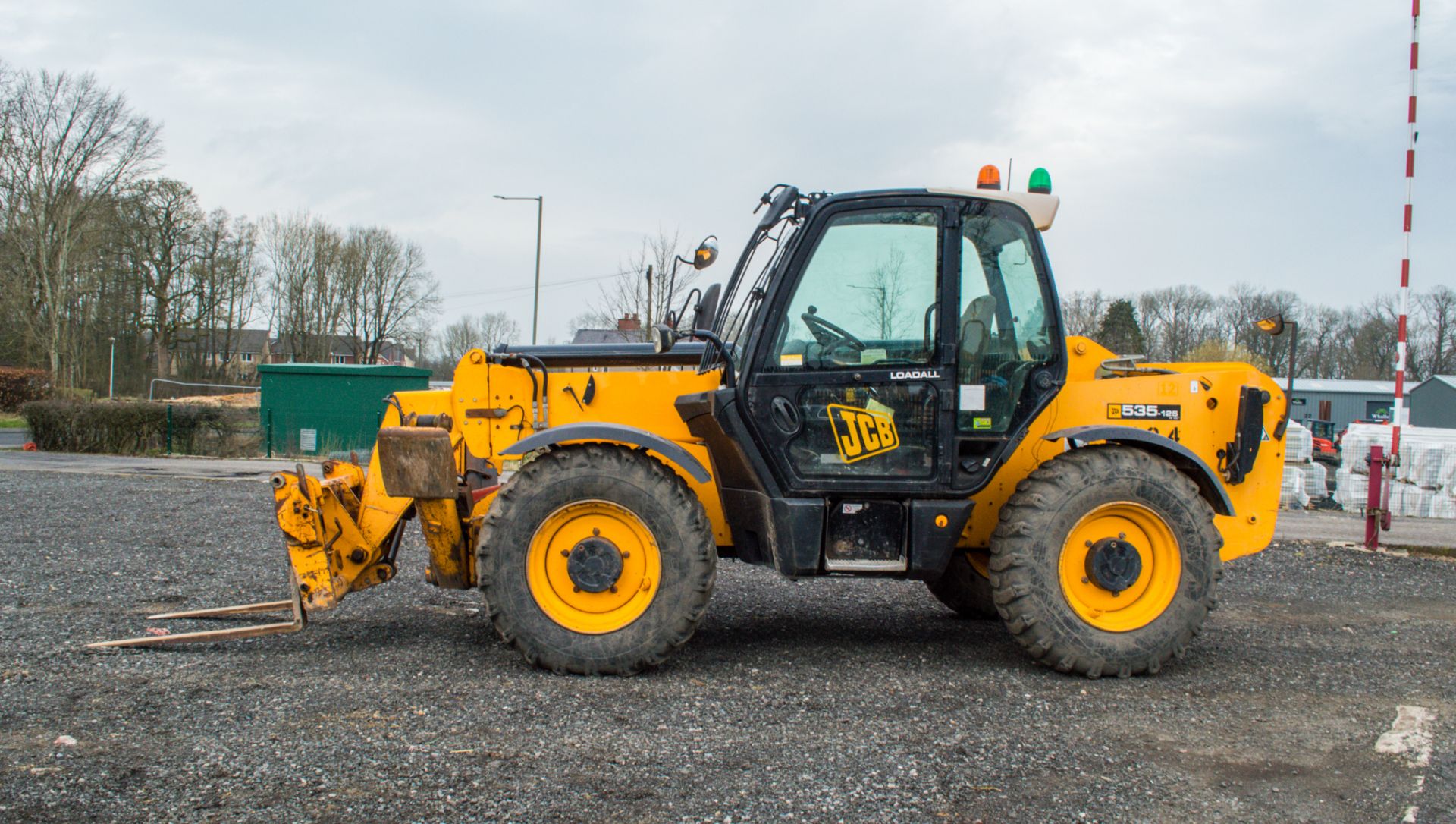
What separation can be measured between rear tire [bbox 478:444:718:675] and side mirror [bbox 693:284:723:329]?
829 millimetres

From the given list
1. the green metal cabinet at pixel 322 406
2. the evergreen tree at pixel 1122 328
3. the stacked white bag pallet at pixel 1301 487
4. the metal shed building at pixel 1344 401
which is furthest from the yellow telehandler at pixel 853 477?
the metal shed building at pixel 1344 401

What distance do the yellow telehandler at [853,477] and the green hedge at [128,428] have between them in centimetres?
1743

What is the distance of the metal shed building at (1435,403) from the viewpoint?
53.5m

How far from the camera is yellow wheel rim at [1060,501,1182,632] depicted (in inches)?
198

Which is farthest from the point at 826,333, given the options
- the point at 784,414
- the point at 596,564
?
the point at 596,564

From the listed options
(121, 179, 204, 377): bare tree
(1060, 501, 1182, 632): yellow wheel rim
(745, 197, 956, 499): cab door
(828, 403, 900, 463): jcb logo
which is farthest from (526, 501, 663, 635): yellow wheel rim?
(121, 179, 204, 377): bare tree

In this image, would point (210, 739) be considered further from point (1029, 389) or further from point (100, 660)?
point (1029, 389)

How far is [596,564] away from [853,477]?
4.29ft

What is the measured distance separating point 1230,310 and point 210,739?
6478 centimetres

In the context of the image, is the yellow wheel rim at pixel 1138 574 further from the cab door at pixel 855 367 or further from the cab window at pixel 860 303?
the cab window at pixel 860 303

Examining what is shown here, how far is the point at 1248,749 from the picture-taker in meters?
4.04

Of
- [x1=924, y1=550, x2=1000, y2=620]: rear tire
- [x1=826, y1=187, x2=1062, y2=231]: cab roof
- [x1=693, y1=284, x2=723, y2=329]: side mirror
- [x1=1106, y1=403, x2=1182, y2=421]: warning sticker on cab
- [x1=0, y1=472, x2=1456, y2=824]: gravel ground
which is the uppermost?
[x1=826, y1=187, x2=1062, y2=231]: cab roof

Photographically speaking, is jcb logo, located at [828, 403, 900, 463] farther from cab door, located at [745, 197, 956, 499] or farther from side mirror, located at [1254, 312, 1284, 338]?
side mirror, located at [1254, 312, 1284, 338]

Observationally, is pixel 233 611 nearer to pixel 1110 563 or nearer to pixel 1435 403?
pixel 1110 563
